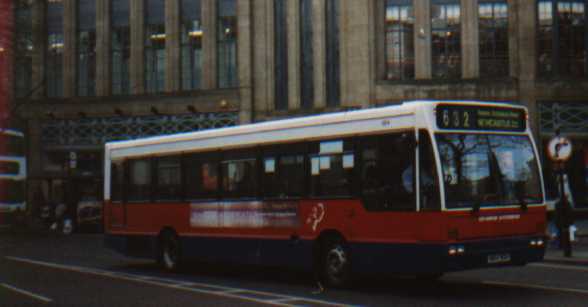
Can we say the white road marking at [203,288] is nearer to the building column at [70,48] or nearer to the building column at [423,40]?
the building column at [423,40]

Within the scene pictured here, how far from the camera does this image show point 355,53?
117 ft

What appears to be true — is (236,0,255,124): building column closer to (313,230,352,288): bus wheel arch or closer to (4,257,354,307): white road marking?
(4,257,354,307): white road marking

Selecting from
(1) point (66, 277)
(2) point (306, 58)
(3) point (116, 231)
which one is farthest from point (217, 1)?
(1) point (66, 277)

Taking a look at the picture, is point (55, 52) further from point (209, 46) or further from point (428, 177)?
point (428, 177)

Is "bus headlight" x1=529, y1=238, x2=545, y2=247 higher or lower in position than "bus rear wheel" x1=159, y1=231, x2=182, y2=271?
higher

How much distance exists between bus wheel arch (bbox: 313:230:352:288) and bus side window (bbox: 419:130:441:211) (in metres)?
1.90

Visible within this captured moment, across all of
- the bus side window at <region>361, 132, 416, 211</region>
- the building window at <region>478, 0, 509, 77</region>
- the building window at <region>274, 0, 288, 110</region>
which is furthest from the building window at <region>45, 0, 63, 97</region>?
the bus side window at <region>361, 132, 416, 211</region>


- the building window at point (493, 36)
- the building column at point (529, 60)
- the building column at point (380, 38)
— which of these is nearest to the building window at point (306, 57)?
the building column at point (380, 38)

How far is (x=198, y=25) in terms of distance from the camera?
4072 centimetres

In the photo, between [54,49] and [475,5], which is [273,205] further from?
[54,49]

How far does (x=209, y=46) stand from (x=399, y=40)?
1028 centimetres

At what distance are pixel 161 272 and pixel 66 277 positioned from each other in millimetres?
2193

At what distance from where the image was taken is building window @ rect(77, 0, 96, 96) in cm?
4359

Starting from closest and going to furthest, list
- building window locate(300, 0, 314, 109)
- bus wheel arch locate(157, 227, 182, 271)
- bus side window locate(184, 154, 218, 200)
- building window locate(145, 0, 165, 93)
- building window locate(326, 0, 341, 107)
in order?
bus side window locate(184, 154, 218, 200)
bus wheel arch locate(157, 227, 182, 271)
building window locate(326, 0, 341, 107)
building window locate(300, 0, 314, 109)
building window locate(145, 0, 165, 93)
